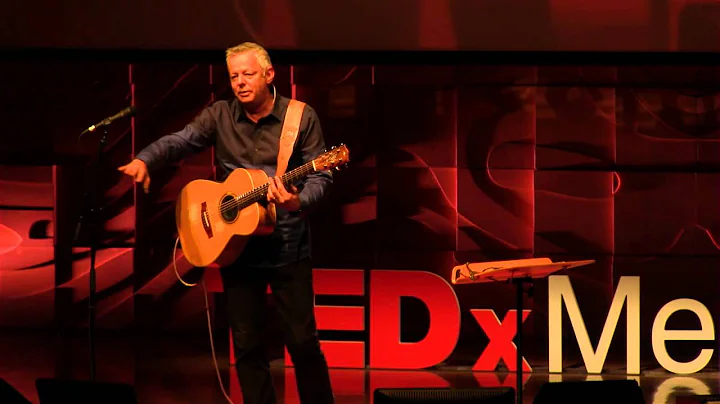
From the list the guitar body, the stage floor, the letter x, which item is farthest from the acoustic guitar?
the letter x

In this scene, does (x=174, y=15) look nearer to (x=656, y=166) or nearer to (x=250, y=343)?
(x=250, y=343)

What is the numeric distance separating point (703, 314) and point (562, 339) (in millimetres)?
825

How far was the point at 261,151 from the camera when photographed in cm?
439

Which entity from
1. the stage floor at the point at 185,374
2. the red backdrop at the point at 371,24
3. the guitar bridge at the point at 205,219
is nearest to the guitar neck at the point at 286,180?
the guitar bridge at the point at 205,219

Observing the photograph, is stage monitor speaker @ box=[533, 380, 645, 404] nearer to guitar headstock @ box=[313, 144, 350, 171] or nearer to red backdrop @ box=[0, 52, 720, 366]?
guitar headstock @ box=[313, 144, 350, 171]

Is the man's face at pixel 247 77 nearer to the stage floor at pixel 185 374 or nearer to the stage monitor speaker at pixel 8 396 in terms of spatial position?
the stage monitor speaker at pixel 8 396

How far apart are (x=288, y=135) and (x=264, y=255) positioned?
0.52m

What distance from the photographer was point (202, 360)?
6.24 meters

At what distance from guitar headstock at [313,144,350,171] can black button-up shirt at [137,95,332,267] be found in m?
0.07

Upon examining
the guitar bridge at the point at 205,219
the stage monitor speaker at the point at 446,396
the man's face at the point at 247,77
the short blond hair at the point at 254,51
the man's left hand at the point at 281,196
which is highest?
the short blond hair at the point at 254,51

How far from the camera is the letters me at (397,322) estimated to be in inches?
240

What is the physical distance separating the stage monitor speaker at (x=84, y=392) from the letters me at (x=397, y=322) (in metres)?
3.02

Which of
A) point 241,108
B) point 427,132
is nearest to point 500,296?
point 427,132

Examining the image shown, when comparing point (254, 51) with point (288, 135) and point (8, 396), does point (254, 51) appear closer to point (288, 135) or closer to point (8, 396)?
point (288, 135)
